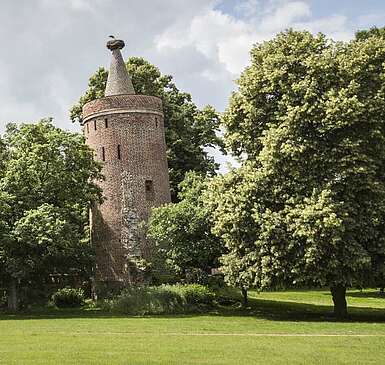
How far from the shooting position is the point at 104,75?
5053cm

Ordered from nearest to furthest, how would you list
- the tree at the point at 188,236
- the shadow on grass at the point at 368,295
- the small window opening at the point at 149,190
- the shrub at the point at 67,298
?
the tree at the point at 188,236 → the shrub at the point at 67,298 → the small window opening at the point at 149,190 → the shadow on grass at the point at 368,295

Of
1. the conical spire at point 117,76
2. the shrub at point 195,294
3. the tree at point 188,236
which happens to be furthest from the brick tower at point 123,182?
the shrub at point 195,294

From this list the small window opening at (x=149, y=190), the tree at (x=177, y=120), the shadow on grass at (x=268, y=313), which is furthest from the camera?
the tree at (x=177, y=120)

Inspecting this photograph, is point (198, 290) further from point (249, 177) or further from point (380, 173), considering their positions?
point (380, 173)

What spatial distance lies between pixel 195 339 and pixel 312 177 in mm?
10625

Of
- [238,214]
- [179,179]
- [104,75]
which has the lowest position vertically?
[238,214]

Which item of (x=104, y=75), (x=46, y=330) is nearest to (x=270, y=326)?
(x=46, y=330)

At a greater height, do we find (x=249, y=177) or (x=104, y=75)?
(x=104, y=75)

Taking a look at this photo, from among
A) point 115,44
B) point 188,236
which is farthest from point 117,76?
point 188,236

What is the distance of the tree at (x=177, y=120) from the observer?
47688 mm

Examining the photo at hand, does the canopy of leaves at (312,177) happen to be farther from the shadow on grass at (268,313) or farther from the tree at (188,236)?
the tree at (188,236)

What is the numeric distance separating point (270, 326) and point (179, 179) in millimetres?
24673

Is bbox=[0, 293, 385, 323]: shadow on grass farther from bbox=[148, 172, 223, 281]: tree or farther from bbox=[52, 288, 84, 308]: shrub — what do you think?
bbox=[148, 172, 223, 281]: tree

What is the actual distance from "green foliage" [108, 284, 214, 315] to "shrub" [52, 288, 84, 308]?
14.6 ft
